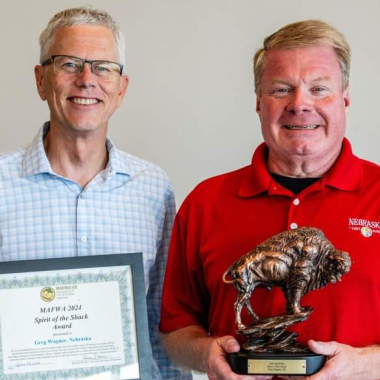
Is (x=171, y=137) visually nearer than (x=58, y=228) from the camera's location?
No

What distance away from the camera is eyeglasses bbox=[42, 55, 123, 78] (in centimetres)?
202

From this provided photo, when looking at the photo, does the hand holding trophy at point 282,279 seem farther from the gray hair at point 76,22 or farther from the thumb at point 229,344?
the gray hair at point 76,22

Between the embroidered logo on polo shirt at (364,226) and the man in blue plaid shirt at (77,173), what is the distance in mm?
658

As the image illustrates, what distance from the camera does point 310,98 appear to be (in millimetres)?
1711

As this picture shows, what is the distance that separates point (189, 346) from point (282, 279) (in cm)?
36

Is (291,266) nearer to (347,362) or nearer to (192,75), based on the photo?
(347,362)

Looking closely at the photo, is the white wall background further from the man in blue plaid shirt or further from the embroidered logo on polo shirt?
the embroidered logo on polo shirt

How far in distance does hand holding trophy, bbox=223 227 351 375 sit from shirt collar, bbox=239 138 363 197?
201mm

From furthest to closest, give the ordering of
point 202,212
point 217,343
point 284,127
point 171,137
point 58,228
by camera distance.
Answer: point 171,137 < point 58,228 < point 202,212 < point 284,127 < point 217,343

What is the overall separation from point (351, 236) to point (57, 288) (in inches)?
28.9

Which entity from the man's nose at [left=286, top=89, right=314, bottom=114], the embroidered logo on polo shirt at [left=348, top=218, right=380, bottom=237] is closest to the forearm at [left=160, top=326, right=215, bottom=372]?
the embroidered logo on polo shirt at [left=348, top=218, right=380, bottom=237]

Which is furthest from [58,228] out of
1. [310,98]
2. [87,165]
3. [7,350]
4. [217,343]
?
[310,98]

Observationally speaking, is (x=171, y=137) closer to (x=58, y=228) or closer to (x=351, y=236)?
(x=58, y=228)

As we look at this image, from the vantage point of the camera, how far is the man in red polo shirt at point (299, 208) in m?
1.63
